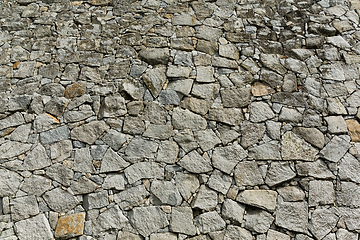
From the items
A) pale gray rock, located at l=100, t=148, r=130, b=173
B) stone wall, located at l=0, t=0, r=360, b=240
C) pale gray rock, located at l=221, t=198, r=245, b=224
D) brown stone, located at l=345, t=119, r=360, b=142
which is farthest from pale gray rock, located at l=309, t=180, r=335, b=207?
pale gray rock, located at l=100, t=148, r=130, b=173

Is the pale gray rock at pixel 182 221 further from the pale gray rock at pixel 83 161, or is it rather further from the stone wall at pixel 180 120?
the pale gray rock at pixel 83 161

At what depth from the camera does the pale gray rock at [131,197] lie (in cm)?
362

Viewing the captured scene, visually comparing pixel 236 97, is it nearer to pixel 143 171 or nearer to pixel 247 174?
pixel 247 174

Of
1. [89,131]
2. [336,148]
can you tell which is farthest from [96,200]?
[336,148]

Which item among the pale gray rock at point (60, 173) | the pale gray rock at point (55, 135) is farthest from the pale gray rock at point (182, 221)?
the pale gray rock at point (55, 135)

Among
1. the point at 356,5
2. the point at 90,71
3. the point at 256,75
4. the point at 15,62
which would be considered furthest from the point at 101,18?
the point at 356,5

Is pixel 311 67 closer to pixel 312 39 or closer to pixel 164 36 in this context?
pixel 312 39

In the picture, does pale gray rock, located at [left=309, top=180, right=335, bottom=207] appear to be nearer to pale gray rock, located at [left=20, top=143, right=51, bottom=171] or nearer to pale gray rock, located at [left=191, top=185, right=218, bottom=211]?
pale gray rock, located at [left=191, top=185, right=218, bottom=211]

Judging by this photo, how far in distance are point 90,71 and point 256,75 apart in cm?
229

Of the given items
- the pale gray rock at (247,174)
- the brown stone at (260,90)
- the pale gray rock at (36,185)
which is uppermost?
the brown stone at (260,90)

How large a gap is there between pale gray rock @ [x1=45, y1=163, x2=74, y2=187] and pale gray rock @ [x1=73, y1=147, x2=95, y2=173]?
9cm

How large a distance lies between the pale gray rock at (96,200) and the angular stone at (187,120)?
1.20 metres

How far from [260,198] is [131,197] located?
4.91 ft

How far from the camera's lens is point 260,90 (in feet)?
13.7
